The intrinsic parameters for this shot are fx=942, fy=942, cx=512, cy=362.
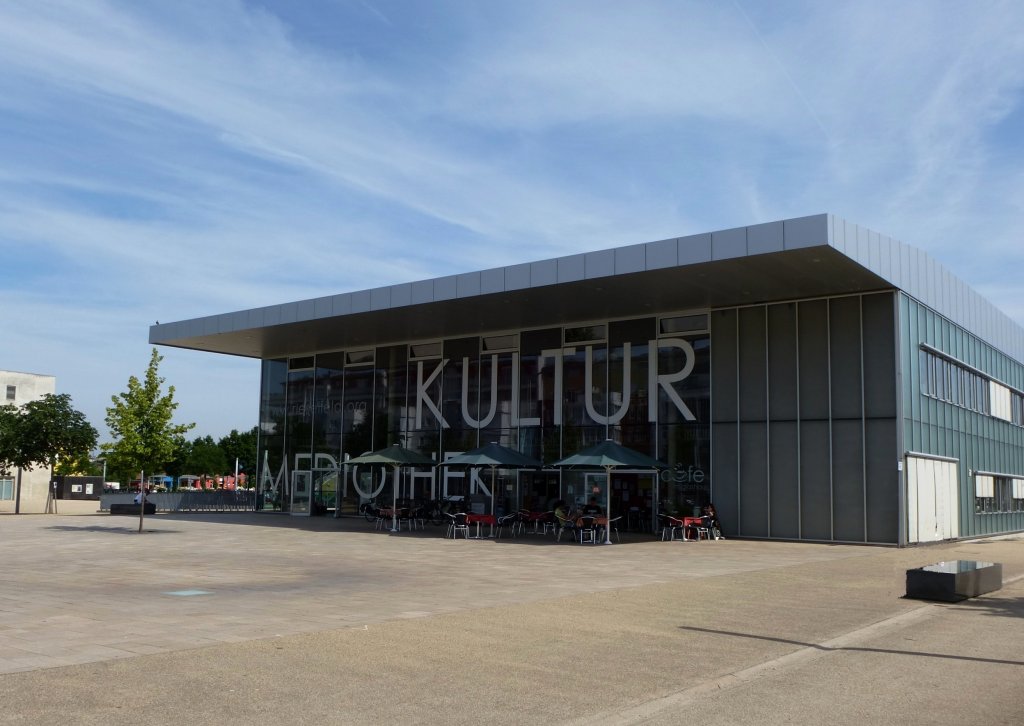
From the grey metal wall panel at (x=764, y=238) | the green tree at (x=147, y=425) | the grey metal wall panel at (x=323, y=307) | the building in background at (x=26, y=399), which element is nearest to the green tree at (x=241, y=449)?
the building in background at (x=26, y=399)

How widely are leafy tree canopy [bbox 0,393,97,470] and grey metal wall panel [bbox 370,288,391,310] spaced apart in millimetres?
16297

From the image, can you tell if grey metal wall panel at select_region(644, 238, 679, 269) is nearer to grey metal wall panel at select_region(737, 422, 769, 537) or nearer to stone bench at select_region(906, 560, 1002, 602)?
grey metal wall panel at select_region(737, 422, 769, 537)

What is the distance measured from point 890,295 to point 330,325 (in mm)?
18074

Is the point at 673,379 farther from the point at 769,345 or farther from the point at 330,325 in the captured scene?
the point at 330,325

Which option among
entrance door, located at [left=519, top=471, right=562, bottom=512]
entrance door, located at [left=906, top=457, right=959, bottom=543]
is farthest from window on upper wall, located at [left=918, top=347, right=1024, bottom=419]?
entrance door, located at [left=519, top=471, right=562, bottom=512]

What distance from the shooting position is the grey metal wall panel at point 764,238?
69.1 ft

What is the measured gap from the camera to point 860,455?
24609 mm

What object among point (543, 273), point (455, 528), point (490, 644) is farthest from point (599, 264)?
point (490, 644)

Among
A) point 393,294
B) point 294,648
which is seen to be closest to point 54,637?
point 294,648

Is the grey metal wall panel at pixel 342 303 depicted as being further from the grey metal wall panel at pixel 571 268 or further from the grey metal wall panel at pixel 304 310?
the grey metal wall panel at pixel 571 268

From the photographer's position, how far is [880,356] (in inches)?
968

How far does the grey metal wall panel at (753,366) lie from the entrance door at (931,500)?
4177 mm

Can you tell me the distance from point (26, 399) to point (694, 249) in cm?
6405

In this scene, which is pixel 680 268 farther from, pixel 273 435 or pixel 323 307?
pixel 273 435
